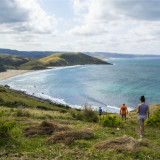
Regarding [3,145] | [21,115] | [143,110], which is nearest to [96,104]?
[21,115]

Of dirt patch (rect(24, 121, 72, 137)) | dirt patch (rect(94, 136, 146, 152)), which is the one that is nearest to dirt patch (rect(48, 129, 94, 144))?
dirt patch (rect(24, 121, 72, 137))

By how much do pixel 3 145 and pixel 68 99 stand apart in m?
49.8

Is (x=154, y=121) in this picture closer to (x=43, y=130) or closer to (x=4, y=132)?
(x=43, y=130)

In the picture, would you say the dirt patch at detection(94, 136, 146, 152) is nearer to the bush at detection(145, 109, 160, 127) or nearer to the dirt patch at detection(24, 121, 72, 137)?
the dirt patch at detection(24, 121, 72, 137)

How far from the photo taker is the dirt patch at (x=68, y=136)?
27.8ft

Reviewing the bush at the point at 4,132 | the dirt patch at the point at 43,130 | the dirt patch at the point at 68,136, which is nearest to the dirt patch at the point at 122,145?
the dirt patch at the point at 68,136

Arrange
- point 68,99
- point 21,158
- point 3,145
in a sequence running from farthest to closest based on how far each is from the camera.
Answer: point 68,99 → point 3,145 → point 21,158

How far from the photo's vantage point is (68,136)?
8836mm

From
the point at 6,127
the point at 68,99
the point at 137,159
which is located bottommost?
the point at 68,99

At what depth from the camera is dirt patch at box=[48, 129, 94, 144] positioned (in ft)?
27.8

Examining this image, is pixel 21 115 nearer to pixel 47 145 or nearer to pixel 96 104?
pixel 47 145

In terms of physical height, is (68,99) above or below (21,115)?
below

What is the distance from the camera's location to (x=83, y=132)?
9.35 m

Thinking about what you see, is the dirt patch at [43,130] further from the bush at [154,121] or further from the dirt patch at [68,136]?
the bush at [154,121]
